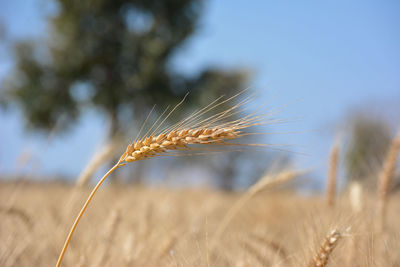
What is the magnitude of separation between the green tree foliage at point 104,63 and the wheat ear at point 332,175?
35.5ft

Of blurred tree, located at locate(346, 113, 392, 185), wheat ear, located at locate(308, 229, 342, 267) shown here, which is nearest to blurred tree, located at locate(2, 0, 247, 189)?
blurred tree, located at locate(346, 113, 392, 185)

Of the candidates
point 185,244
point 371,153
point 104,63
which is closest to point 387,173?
point 371,153

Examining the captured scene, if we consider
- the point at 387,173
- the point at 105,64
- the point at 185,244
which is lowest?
the point at 387,173

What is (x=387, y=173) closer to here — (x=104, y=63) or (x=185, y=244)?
(x=185, y=244)

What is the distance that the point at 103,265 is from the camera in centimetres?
138

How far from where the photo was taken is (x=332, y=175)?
2.34 m

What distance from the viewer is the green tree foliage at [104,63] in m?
12.9

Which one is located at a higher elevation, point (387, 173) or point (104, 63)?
point (104, 63)

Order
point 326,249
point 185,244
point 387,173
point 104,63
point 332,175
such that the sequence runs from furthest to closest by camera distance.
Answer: point 104,63 → point 332,175 → point 387,173 → point 185,244 → point 326,249

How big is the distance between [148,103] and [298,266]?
523 inches

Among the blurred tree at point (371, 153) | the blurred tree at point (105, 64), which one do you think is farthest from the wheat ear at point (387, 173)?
the blurred tree at point (105, 64)

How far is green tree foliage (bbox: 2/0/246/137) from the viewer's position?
12930 mm

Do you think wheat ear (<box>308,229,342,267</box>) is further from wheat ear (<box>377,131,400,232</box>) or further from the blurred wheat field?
wheat ear (<box>377,131,400,232</box>)

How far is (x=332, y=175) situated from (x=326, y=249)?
1.45 metres
